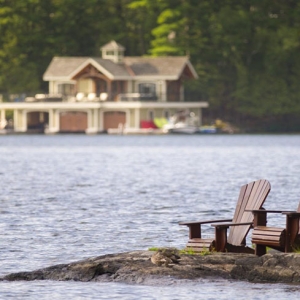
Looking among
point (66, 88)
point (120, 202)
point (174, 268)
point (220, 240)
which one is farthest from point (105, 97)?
point (174, 268)

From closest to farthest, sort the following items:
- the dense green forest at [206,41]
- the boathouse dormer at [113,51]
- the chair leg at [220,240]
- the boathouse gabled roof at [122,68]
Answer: the chair leg at [220,240]
the boathouse gabled roof at [122,68]
the dense green forest at [206,41]
the boathouse dormer at [113,51]

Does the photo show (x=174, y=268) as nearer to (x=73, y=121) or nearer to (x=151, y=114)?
(x=151, y=114)

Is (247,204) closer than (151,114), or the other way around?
(247,204)

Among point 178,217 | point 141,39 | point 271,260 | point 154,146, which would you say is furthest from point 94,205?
point 141,39

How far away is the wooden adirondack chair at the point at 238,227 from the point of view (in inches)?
816

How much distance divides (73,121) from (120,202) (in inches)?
3267

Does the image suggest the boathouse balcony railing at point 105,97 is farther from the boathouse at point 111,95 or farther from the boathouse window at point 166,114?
the boathouse window at point 166,114

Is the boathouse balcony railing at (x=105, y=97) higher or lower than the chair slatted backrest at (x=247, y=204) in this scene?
higher

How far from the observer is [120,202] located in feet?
132

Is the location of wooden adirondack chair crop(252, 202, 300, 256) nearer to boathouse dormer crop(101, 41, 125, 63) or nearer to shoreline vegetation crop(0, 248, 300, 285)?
shoreline vegetation crop(0, 248, 300, 285)

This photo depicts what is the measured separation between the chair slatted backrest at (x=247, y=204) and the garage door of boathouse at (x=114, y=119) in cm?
9950

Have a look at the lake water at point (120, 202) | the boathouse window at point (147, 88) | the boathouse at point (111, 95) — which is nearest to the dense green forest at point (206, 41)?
the boathouse at point (111, 95)

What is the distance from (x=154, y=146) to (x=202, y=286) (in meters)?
74.3

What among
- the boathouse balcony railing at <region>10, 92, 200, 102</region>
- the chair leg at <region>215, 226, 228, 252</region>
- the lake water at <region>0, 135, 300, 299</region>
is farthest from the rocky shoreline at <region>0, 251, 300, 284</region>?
the boathouse balcony railing at <region>10, 92, 200, 102</region>
